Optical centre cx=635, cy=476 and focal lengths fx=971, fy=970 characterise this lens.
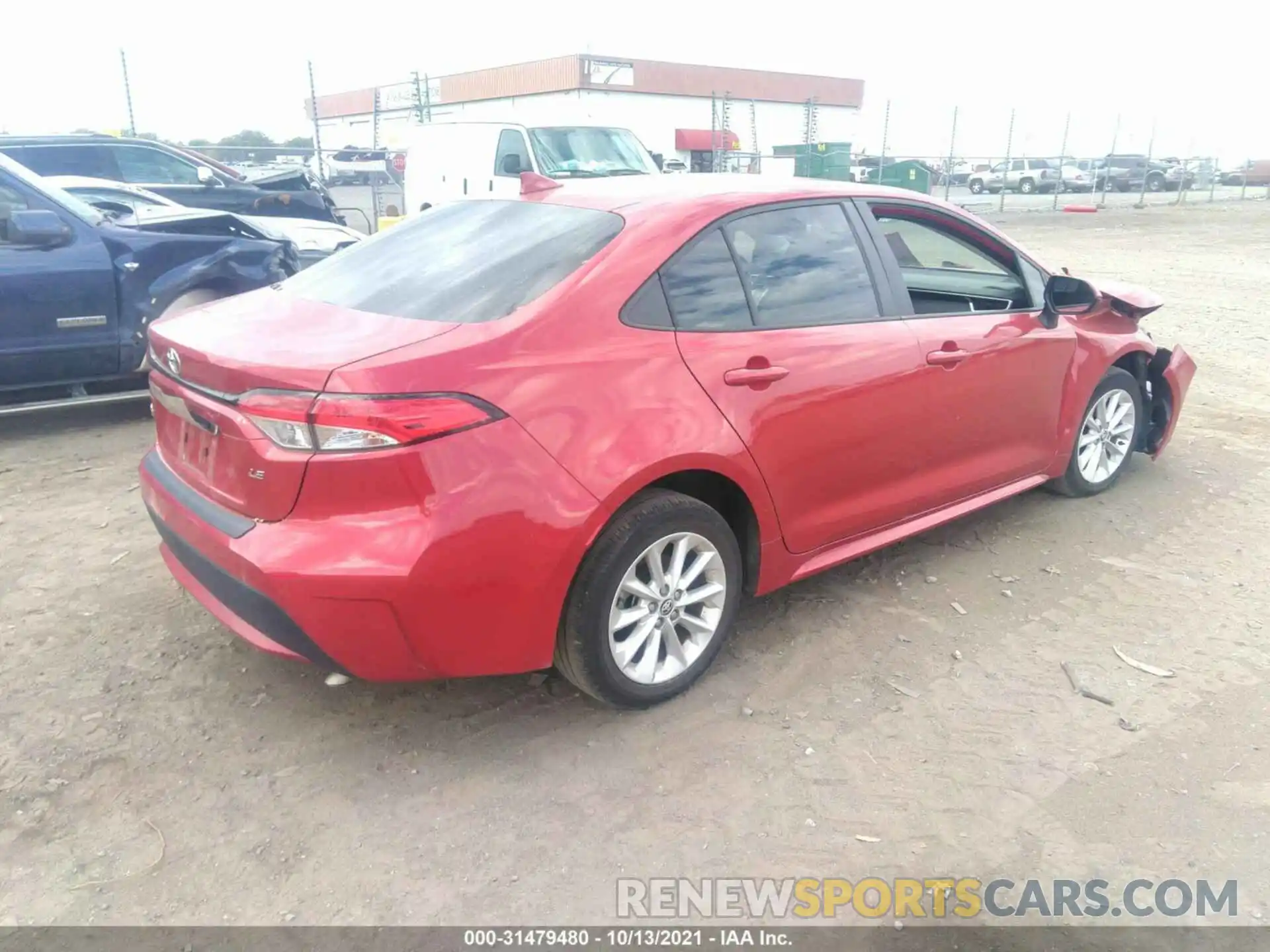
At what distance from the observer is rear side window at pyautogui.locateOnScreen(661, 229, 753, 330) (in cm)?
306

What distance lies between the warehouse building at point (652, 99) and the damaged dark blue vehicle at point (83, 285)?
31.1 meters

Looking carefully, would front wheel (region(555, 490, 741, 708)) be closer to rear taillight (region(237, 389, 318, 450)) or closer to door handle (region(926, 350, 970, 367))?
rear taillight (region(237, 389, 318, 450))

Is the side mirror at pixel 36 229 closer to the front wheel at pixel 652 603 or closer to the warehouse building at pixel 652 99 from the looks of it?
the front wheel at pixel 652 603

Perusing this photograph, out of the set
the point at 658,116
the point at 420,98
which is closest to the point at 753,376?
the point at 420,98

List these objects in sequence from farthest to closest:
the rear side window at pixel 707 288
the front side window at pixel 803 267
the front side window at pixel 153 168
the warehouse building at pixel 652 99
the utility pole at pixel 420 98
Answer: the warehouse building at pixel 652 99, the utility pole at pixel 420 98, the front side window at pixel 153 168, the front side window at pixel 803 267, the rear side window at pixel 707 288

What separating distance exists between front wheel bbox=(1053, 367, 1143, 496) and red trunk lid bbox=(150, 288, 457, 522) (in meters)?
3.46

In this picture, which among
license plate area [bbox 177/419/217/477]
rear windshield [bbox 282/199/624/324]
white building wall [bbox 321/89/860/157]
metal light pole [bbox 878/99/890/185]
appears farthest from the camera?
white building wall [bbox 321/89/860/157]

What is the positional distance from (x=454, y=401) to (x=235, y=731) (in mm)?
1329

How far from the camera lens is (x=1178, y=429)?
20.5 feet

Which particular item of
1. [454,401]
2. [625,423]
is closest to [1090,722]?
[625,423]

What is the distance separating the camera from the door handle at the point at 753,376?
3096mm

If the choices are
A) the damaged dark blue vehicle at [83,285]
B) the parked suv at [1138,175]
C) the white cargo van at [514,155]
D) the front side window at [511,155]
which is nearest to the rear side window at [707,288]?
the damaged dark blue vehicle at [83,285]

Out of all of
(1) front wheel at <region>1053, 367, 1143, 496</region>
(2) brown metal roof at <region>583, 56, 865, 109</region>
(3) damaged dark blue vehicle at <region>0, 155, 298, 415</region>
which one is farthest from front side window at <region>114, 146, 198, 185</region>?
(2) brown metal roof at <region>583, 56, 865, 109</region>

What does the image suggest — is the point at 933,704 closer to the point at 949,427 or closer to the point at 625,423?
the point at 949,427
